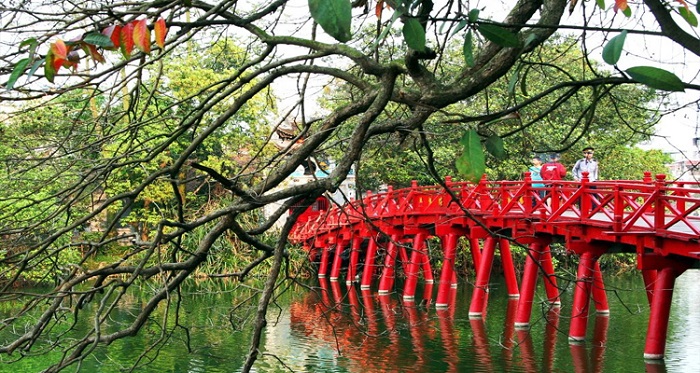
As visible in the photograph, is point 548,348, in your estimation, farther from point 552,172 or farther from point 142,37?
point 142,37

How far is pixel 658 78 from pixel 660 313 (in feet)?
39.1

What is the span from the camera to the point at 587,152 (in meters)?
15.7

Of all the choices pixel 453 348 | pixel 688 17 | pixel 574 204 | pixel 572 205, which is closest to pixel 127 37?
pixel 688 17

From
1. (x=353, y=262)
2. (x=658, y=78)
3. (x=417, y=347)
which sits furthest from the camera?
(x=353, y=262)

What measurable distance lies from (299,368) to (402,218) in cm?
839

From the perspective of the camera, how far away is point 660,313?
535 inches

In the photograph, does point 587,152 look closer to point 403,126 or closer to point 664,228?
point 664,228

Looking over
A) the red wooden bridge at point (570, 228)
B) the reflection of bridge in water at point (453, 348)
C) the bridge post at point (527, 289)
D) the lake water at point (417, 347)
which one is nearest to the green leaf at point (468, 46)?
the red wooden bridge at point (570, 228)

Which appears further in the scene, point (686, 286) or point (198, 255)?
point (686, 286)

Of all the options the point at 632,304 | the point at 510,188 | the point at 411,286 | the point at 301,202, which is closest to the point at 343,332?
the point at 510,188

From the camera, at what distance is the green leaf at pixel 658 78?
8.13ft

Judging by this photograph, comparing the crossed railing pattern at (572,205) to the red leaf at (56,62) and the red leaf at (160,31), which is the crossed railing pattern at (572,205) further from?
the red leaf at (56,62)

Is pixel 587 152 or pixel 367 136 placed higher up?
pixel 587 152

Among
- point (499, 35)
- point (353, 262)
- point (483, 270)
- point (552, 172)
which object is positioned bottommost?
point (499, 35)
